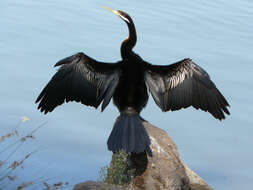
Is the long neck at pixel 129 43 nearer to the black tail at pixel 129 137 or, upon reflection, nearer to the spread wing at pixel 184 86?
the spread wing at pixel 184 86

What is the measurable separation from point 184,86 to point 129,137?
47.0 inches

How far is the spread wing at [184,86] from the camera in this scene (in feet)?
17.4

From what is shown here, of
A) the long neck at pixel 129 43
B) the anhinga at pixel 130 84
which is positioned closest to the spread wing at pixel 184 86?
the anhinga at pixel 130 84

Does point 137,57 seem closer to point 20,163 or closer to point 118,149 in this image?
point 118,149

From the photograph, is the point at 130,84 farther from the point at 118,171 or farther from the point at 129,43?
the point at 118,171

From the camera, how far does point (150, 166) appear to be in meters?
4.59

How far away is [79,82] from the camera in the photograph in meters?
5.27

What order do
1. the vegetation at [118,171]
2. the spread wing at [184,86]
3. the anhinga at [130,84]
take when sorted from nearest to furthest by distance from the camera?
the vegetation at [118,171], the anhinga at [130,84], the spread wing at [184,86]

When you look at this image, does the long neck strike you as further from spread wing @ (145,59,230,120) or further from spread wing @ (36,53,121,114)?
spread wing @ (145,59,230,120)

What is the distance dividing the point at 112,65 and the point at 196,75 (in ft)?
3.14

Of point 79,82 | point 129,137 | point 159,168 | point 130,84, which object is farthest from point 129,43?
point 159,168

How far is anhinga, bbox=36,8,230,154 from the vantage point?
16.9 feet

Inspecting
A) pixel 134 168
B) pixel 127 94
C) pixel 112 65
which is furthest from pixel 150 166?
pixel 112 65

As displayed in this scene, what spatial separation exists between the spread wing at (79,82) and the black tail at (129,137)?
0.58m
